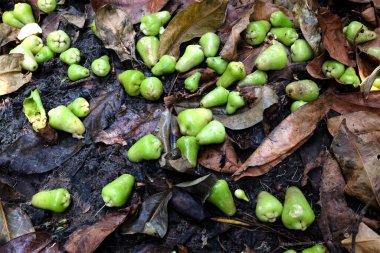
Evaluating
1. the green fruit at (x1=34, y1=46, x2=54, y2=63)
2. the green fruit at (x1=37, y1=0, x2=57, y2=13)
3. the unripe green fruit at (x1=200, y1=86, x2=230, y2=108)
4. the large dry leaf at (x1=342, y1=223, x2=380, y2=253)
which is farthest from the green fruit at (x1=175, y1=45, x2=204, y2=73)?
the large dry leaf at (x1=342, y1=223, x2=380, y2=253)

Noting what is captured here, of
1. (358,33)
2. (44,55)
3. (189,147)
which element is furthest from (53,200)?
(358,33)

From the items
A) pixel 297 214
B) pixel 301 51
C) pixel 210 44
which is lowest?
pixel 297 214

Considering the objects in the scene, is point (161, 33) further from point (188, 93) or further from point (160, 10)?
point (188, 93)

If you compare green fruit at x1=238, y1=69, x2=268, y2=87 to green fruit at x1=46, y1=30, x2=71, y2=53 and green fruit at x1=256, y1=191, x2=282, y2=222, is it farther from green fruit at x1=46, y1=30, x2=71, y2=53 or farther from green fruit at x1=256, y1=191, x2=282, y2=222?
green fruit at x1=46, y1=30, x2=71, y2=53

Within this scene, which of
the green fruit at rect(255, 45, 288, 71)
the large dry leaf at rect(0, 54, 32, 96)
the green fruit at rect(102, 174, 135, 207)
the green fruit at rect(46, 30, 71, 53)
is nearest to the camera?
the green fruit at rect(102, 174, 135, 207)

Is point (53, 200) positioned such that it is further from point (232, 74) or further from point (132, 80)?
point (232, 74)

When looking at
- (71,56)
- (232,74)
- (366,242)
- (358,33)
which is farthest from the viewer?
(71,56)
